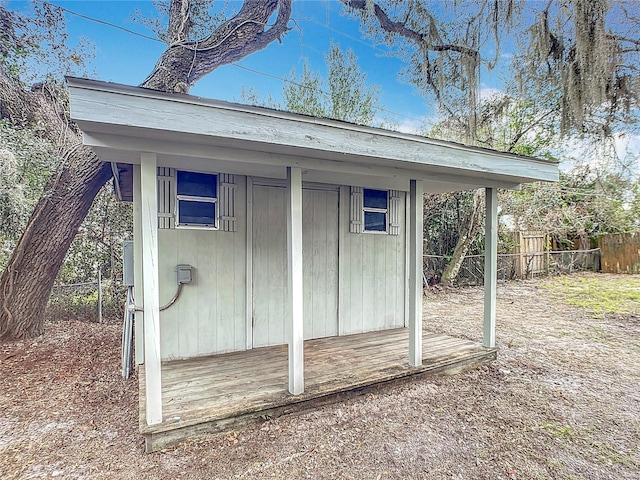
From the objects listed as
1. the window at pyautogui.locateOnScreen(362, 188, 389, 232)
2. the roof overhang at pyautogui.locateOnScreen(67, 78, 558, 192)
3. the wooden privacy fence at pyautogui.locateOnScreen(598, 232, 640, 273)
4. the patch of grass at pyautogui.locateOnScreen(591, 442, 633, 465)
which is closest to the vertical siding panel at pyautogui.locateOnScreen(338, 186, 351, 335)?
the window at pyautogui.locateOnScreen(362, 188, 389, 232)

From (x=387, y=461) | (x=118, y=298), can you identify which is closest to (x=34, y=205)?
(x=118, y=298)

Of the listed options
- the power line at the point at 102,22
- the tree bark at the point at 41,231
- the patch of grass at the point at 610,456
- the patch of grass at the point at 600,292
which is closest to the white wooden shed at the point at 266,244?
the tree bark at the point at 41,231

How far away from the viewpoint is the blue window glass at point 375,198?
4.96 m

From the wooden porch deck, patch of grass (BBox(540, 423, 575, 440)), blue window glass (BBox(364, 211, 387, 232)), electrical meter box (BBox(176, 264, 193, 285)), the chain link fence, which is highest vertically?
blue window glass (BBox(364, 211, 387, 232))

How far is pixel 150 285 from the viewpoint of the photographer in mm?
2441

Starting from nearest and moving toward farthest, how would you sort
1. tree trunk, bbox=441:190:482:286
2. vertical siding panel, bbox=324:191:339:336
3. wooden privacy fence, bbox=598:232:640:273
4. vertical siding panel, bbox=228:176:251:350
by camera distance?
vertical siding panel, bbox=228:176:251:350
vertical siding panel, bbox=324:191:339:336
tree trunk, bbox=441:190:482:286
wooden privacy fence, bbox=598:232:640:273

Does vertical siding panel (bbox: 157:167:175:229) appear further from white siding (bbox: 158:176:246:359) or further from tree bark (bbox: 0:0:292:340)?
tree bark (bbox: 0:0:292:340)

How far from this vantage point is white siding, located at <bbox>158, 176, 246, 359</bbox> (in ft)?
12.1

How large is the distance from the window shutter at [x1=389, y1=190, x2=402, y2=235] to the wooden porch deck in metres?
1.57

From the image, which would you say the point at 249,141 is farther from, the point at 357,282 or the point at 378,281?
the point at 378,281

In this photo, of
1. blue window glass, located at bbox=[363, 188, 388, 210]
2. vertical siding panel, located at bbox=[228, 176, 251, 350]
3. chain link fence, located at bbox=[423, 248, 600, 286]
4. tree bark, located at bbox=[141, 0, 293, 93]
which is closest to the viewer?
vertical siding panel, located at bbox=[228, 176, 251, 350]

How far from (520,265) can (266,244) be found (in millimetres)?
9780

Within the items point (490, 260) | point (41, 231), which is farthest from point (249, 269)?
point (41, 231)

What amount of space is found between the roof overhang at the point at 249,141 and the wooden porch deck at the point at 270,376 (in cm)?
192
